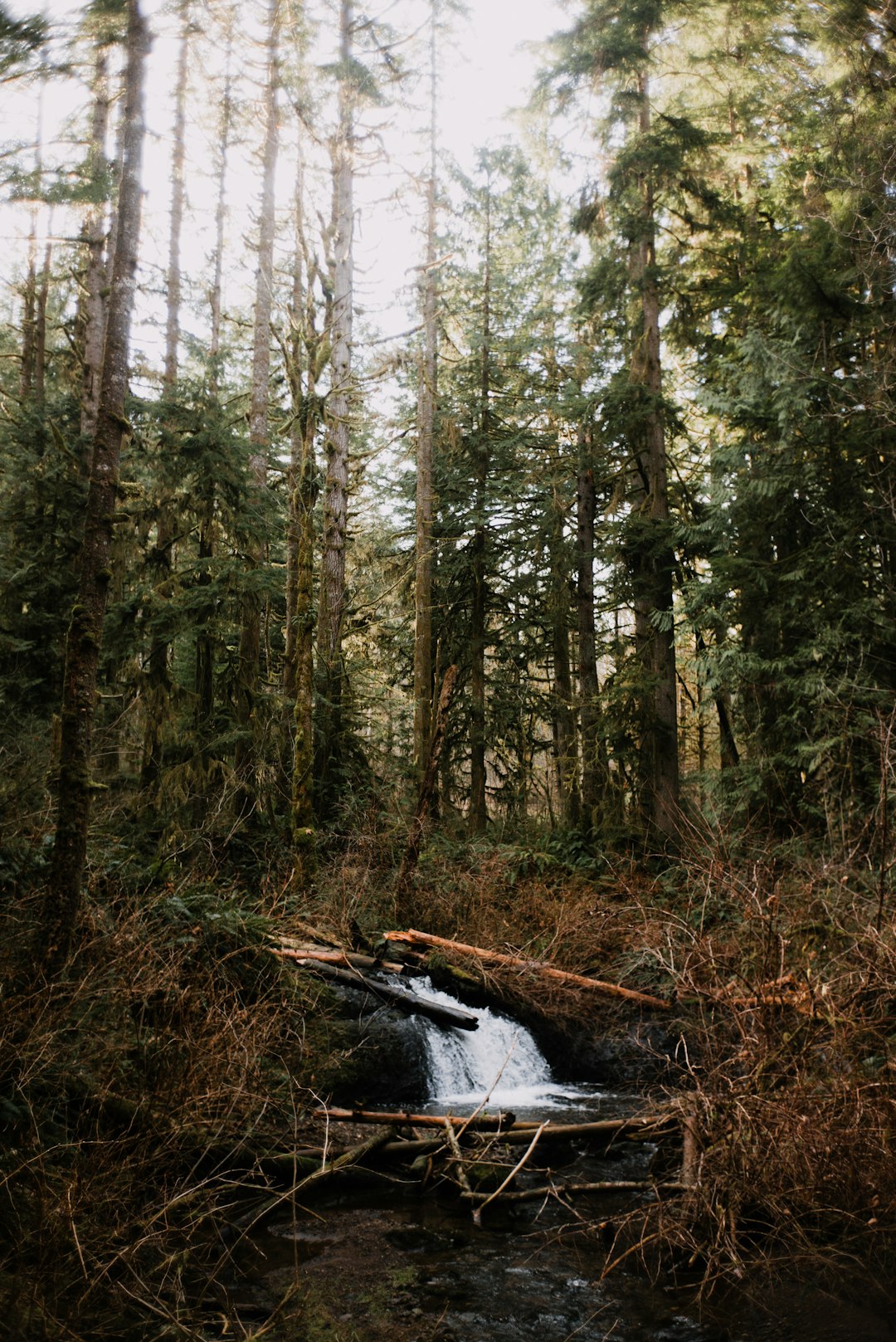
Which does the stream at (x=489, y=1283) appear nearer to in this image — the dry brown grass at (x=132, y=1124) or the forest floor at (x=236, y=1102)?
the forest floor at (x=236, y=1102)

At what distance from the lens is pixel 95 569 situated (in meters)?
6.69

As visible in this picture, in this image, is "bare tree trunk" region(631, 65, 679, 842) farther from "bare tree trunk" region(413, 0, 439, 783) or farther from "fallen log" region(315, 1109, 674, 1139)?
"fallen log" region(315, 1109, 674, 1139)

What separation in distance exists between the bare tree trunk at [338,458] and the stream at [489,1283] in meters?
7.50

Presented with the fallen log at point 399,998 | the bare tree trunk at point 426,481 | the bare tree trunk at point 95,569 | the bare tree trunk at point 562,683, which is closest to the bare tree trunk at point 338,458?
the bare tree trunk at point 426,481

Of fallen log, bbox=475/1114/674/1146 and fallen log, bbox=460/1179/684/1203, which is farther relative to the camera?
fallen log, bbox=475/1114/674/1146

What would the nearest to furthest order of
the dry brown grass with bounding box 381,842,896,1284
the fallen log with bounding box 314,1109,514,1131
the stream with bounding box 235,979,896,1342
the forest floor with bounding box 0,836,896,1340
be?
1. the forest floor with bounding box 0,836,896,1340
2. the stream with bounding box 235,979,896,1342
3. the dry brown grass with bounding box 381,842,896,1284
4. the fallen log with bounding box 314,1109,514,1131

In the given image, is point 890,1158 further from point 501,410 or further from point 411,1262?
point 501,410

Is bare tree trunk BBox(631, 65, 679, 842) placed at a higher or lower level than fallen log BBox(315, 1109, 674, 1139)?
higher

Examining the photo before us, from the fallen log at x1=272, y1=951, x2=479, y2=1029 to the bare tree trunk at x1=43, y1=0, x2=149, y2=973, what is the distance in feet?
12.9

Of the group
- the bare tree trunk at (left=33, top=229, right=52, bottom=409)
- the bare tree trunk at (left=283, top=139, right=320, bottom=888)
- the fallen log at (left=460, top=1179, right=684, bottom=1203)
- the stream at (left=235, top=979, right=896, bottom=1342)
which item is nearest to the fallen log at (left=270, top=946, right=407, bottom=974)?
the bare tree trunk at (left=283, top=139, right=320, bottom=888)

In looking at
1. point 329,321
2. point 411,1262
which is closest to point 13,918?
point 411,1262

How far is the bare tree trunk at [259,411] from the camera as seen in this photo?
1187 centimetres

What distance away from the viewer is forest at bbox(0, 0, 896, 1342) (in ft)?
18.4

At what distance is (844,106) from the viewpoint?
1152 centimetres
